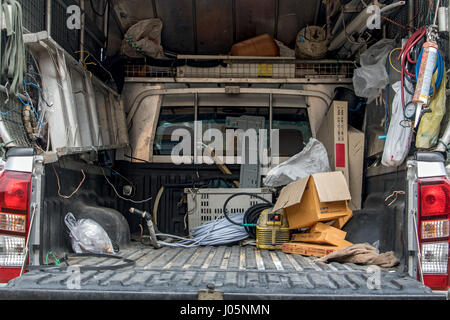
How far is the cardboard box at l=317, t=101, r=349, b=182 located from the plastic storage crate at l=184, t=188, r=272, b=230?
0.70m

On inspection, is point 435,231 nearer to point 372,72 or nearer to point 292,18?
point 372,72

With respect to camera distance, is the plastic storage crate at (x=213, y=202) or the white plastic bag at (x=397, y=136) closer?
the white plastic bag at (x=397, y=136)

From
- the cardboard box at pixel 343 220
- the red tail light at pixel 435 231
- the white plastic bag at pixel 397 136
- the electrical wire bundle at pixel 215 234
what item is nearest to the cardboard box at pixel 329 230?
the cardboard box at pixel 343 220

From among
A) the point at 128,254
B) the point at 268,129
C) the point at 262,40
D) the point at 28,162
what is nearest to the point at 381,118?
the point at 268,129

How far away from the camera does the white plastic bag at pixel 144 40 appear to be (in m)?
4.59

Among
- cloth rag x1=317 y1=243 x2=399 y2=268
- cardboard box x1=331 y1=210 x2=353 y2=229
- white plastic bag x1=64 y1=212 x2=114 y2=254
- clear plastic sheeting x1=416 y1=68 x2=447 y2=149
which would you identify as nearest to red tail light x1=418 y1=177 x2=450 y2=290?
cloth rag x1=317 y1=243 x2=399 y2=268

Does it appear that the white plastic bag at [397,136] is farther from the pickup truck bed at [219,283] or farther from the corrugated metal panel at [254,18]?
the corrugated metal panel at [254,18]

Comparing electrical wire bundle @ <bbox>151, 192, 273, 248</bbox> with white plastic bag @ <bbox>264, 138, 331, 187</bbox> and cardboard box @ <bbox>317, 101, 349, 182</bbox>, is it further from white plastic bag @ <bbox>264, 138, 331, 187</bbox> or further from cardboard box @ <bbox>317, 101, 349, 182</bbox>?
cardboard box @ <bbox>317, 101, 349, 182</bbox>

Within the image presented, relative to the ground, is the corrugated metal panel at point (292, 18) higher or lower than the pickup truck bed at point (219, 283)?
higher

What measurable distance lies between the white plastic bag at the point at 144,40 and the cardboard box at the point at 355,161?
2248mm

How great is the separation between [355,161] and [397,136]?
3.17 ft

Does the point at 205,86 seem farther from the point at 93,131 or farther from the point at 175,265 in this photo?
the point at 175,265

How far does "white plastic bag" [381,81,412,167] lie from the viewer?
2979mm

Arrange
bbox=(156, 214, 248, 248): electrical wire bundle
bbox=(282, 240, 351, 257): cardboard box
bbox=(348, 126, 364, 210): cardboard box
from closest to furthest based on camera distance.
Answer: bbox=(282, 240, 351, 257): cardboard box → bbox=(156, 214, 248, 248): electrical wire bundle → bbox=(348, 126, 364, 210): cardboard box
